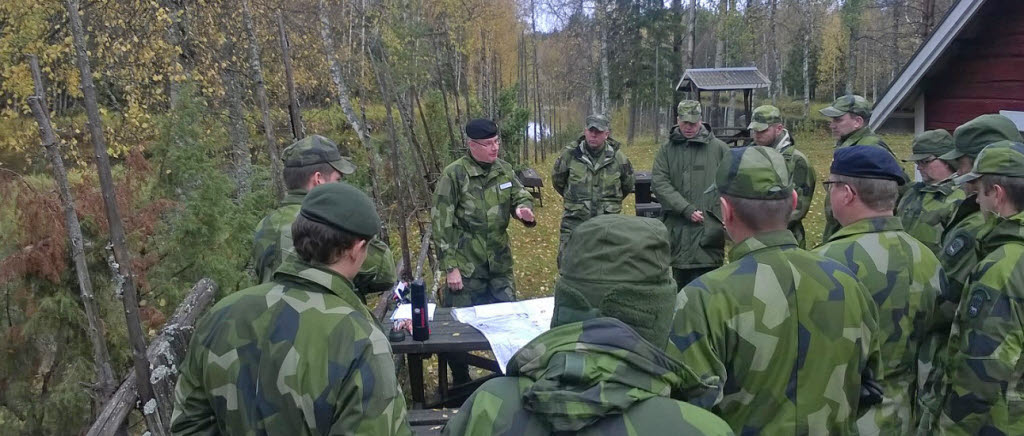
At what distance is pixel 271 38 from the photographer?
1381cm

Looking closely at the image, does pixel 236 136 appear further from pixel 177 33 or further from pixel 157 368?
pixel 157 368

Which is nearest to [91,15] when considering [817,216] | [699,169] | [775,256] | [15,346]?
[15,346]

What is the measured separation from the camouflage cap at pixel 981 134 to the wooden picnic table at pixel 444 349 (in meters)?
2.82

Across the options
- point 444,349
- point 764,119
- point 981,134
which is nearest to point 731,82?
point 764,119

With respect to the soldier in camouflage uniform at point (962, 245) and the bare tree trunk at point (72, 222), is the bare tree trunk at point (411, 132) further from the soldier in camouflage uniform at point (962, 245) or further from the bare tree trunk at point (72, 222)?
the soldier in camouflage uniform at point (962, 245)

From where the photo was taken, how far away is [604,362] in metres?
1.23

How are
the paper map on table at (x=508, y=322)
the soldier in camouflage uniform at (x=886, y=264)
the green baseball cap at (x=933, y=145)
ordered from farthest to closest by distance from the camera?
the green baseball cap at (x=933, y=145) → the paper map on table at (x=508, y=322) → the soldier in camouflage uniform at (x=886, y=264)

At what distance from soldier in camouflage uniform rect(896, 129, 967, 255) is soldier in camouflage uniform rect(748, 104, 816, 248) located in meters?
0.88

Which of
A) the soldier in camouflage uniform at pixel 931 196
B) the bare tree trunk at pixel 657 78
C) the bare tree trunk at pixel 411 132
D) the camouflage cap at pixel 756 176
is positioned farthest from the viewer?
the bare tree trunk at pixel 657 78

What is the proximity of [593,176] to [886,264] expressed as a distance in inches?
149

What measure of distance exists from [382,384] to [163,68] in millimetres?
12501

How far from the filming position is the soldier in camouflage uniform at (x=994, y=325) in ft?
8.21

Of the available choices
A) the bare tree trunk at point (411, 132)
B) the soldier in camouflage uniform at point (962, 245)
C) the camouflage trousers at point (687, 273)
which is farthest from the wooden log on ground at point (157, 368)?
the bare tree trunk at point (411, 132)

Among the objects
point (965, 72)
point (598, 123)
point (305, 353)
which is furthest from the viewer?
point (965, 72)
